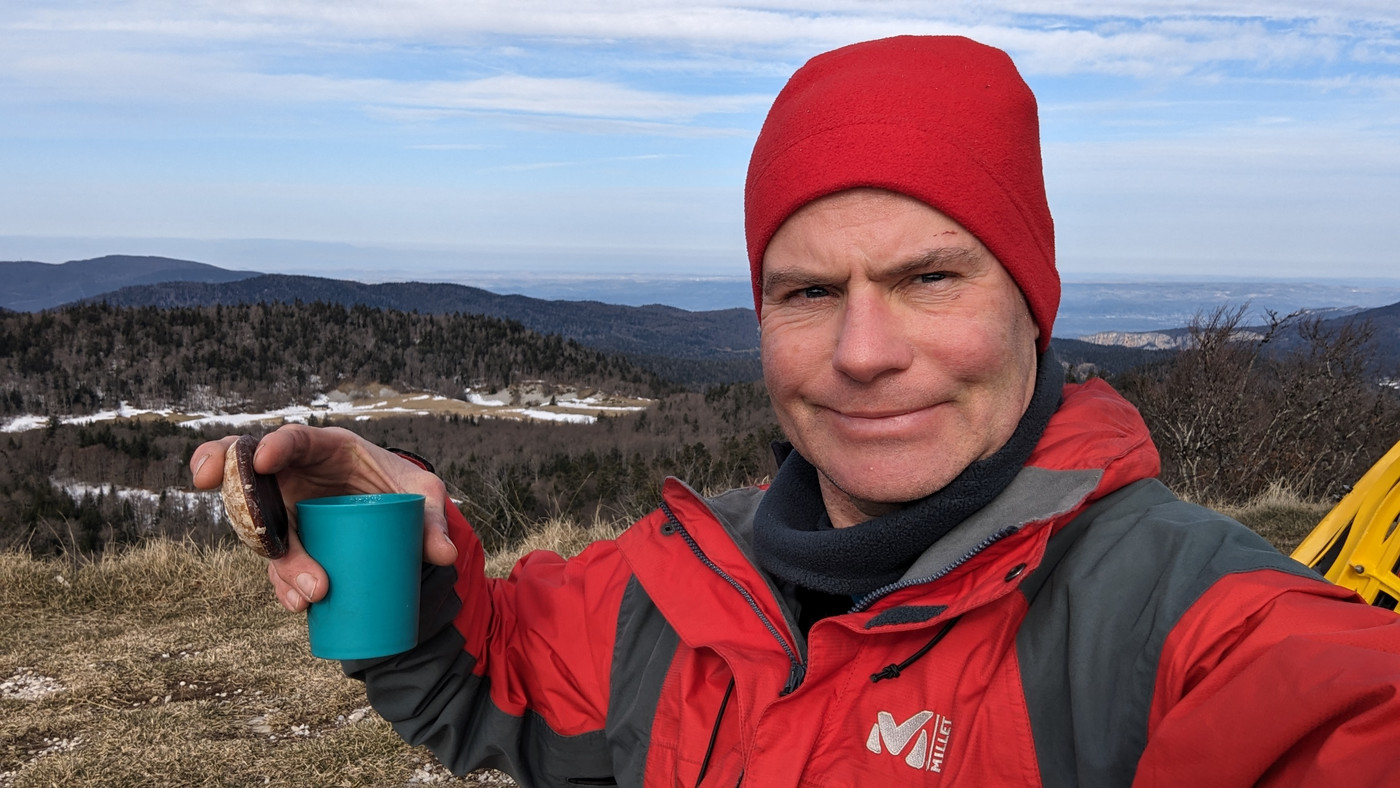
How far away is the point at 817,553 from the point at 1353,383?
2063 cm

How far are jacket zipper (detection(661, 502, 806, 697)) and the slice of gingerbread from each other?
1.90 ft

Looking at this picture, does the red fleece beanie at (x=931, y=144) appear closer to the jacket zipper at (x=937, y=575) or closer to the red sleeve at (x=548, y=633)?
the jacket zipper at (x=937, y=575)

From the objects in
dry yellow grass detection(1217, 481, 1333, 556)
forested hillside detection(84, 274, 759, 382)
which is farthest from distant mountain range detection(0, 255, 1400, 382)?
dry yellow grass detection(1217, 481, 1333, 556)

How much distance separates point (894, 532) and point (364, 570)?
75 cm

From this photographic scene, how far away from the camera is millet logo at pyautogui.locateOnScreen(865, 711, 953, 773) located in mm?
1116

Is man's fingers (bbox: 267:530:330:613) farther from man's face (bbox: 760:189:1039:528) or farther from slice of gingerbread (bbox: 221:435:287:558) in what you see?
man's face (bbox: 760:189:1039:528)

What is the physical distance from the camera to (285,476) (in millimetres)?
1521

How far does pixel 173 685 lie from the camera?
179 inches

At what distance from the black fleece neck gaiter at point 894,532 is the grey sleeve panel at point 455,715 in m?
0.49

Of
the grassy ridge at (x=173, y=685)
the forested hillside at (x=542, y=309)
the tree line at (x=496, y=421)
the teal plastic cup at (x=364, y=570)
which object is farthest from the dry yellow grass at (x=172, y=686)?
the forested hillside at (x=542, y=309)

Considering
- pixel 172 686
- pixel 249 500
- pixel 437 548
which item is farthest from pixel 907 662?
pixel 172 686

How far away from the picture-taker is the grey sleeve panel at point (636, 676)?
146cm

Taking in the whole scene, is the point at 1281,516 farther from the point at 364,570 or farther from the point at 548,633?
the point at 364,570

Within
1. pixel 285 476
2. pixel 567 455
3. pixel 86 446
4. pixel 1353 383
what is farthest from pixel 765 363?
pixel 86 446
